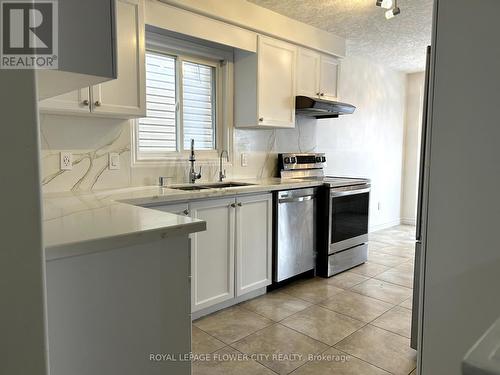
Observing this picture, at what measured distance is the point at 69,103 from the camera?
217 centimetres

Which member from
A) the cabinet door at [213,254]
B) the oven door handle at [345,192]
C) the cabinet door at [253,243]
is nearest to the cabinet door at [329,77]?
the oven door handle at [345,192]

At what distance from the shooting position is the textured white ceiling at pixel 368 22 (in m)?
3.17

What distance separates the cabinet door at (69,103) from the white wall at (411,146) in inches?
209

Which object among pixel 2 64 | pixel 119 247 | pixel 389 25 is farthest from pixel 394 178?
pixel 2 64

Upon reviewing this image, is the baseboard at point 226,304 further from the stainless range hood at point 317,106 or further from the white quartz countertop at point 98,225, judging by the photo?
the stainless range hood at point 317,106

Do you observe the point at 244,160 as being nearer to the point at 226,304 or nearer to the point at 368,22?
the point at 226,304

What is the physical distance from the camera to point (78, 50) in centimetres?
110

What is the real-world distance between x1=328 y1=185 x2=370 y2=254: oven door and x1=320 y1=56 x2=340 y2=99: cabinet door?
1.08m

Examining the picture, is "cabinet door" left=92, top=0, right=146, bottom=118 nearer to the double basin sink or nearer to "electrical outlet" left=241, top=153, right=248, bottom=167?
the double basin sink

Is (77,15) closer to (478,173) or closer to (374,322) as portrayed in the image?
(478,173)

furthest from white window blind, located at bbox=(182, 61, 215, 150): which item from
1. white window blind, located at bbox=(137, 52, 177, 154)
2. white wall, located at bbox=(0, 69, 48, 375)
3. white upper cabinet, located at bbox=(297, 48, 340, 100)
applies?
white wall, located at bbox=(0, 69, 48, 375)

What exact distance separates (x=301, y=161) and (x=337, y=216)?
0.80m

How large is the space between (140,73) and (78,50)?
1.39m

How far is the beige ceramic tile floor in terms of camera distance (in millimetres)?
2066
